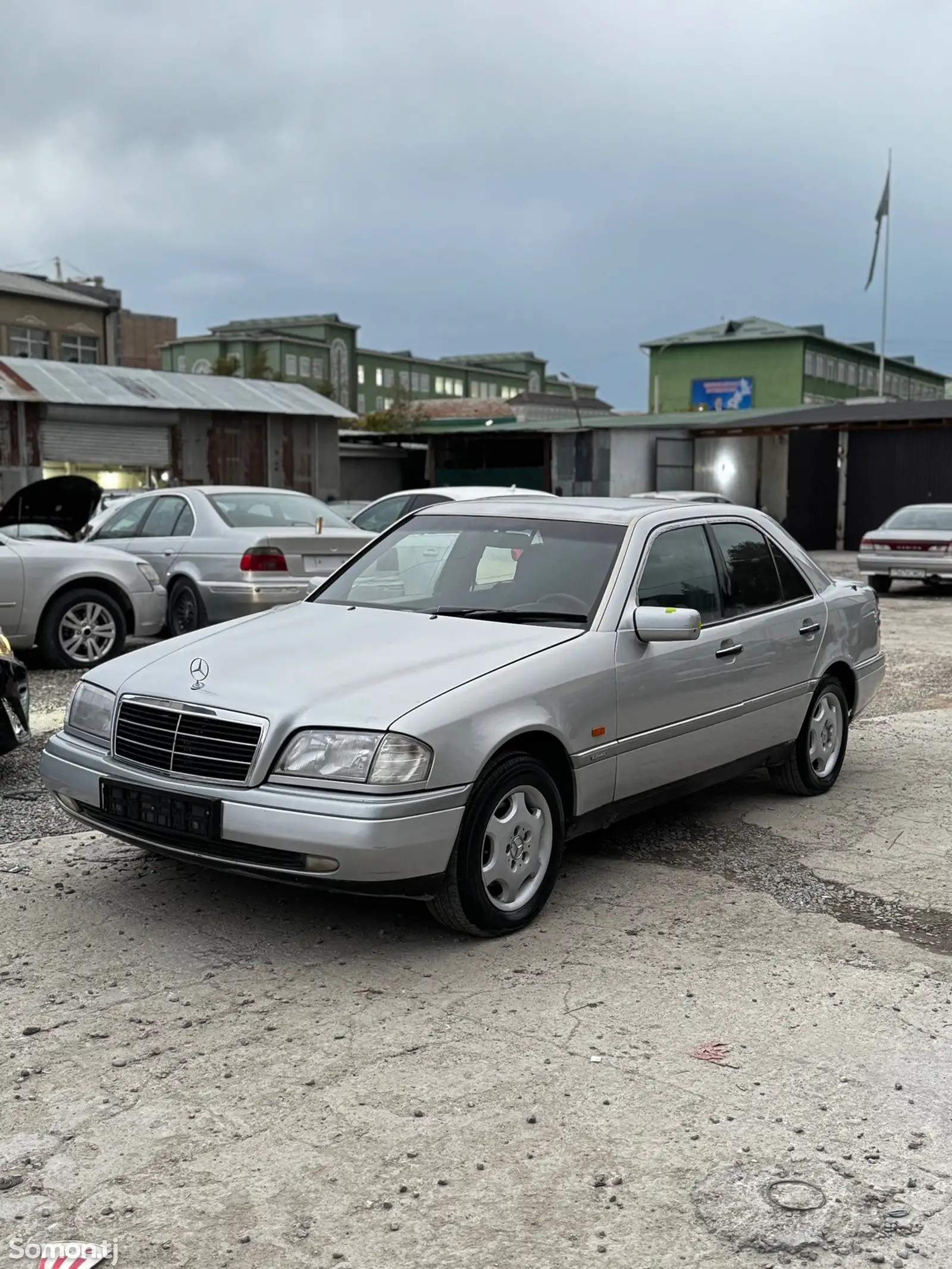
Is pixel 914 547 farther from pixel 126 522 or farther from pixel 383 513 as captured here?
pixel 126 522

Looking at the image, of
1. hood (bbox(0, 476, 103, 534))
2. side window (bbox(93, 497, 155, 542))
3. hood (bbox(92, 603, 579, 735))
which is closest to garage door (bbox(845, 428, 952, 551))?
hood (bbox(0, 476, 103, 534))

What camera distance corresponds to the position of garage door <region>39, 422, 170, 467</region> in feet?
89.2

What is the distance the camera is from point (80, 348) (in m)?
52.9

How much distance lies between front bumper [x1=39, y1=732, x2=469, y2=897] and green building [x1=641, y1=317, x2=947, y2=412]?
7174 centimetres

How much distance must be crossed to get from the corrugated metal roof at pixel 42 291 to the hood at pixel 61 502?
131ft

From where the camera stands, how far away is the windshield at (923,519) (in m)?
19.4

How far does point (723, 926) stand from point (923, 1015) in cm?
92

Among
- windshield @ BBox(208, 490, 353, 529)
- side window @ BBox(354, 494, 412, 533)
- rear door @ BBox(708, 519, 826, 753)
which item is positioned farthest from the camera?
side window @ BBox(354, 494, 412, 533)

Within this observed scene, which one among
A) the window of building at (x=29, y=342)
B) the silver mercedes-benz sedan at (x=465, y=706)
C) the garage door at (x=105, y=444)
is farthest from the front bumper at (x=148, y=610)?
the window of building at (x=29, y=342)

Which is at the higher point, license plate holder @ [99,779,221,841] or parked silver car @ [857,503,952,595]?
parked silver car @ [857,503,952,595]

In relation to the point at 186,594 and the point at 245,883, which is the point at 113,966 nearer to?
the point at 245,883

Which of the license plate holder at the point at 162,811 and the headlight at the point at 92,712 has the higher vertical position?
the headlight at the point at 92,712

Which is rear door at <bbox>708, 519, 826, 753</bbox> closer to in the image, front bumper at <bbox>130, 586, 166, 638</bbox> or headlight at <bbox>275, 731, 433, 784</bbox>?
headlight at <bbox>275, 731, 433, 784</bbox>

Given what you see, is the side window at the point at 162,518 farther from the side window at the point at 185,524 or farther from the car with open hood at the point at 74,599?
the car with open hood at the point at 74,599
